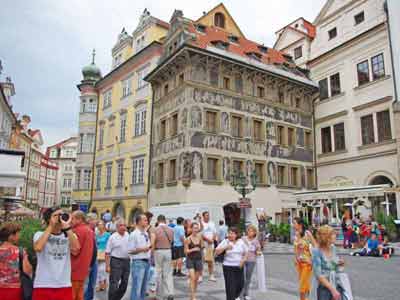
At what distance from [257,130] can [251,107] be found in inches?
64.9

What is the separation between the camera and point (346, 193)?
23391 millimetres

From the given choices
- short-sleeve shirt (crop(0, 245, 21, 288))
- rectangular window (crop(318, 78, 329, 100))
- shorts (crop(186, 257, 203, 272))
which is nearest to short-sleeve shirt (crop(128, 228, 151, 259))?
shorts (crop(186, 257, 203, 272))

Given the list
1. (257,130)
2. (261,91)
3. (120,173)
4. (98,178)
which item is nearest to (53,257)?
(257,130)

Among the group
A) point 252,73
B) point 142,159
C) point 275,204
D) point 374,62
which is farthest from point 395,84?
point 142,159

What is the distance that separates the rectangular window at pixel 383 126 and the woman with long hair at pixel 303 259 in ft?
66.3

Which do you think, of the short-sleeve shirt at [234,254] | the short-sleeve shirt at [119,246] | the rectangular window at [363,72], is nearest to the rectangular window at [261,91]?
the rectangular window at [363,72]

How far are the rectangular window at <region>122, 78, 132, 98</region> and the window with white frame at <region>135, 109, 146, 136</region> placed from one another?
8.50ft

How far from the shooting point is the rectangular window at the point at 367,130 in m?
25.7

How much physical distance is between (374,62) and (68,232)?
→ 26.2 meters

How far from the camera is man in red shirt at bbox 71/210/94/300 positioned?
5.58m

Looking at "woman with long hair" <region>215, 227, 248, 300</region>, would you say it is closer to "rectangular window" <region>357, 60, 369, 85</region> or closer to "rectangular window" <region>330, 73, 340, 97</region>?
"rectangular window" <region>357, 60, 369, 85</region>

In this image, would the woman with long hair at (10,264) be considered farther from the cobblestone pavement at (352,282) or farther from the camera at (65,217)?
the cobblestone pavement at (352,282)

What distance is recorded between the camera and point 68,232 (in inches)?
167

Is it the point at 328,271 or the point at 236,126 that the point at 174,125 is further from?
the point at 328,271
